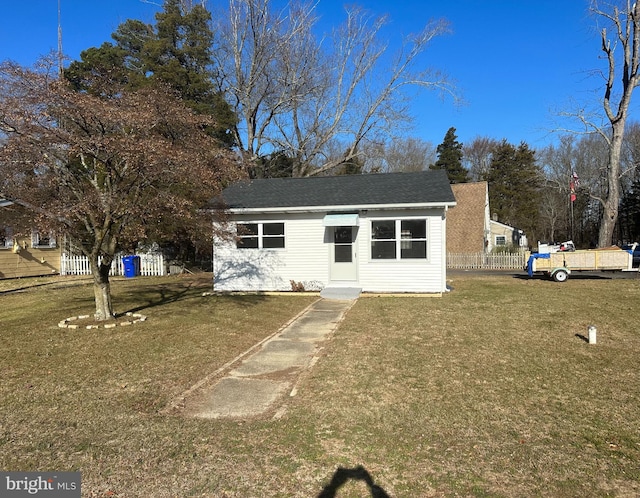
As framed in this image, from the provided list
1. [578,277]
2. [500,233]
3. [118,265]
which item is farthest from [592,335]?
[500,233]

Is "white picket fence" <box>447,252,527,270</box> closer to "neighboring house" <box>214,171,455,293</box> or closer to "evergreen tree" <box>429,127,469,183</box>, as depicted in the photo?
"neighboring house" <box>214,171,455,293</box>

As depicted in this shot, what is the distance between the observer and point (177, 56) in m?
24.9

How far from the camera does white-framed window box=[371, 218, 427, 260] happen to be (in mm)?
12617

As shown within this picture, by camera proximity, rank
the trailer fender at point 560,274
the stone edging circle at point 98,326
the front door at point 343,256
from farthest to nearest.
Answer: the trailer fender at point 560,274, the front door at point 343,256, the stone edging circle at point 98,326

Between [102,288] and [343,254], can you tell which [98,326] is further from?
[343,254]

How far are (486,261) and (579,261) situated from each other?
8864 mm

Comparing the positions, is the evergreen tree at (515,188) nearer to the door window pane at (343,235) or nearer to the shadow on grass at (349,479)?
the door window pane at (343,235)

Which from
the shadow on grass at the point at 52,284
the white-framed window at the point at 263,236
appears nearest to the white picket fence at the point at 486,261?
the white-framed window at the point at 263,236

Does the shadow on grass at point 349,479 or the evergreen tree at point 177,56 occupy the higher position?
the evergreen tree at point 177,56

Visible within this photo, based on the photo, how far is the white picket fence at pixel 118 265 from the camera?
20.0 m

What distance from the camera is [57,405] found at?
14.5 ft

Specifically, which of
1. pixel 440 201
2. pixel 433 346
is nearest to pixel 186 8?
pixel 440 201

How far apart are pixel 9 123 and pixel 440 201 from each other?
32.7 ft

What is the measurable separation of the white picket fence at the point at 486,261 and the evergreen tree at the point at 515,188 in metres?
20.5
